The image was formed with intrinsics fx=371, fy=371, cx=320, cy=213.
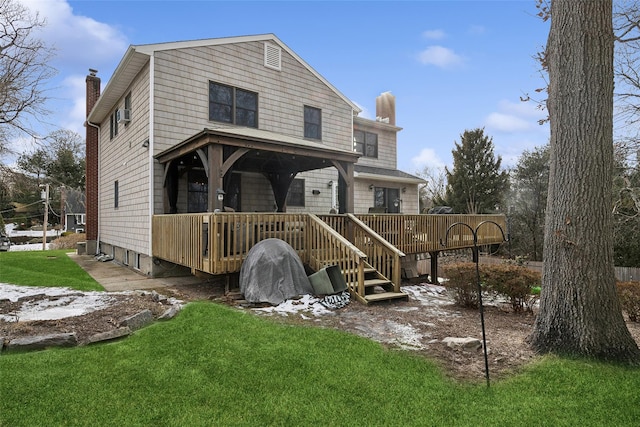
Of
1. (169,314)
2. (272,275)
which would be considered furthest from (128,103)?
(169,314)

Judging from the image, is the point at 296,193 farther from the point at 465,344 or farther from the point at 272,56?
the point at 465,344

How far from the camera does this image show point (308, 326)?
513cm

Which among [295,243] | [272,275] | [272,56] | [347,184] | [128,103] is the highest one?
[272,56]

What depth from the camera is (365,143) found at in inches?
672

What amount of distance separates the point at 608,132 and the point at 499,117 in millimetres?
26326

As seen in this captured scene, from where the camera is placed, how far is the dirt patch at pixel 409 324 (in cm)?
400

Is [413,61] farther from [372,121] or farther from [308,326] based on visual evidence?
[308,326]

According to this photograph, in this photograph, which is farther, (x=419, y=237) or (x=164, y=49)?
(x=419, y=237)

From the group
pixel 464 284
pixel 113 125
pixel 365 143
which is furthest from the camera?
pixel 365 143

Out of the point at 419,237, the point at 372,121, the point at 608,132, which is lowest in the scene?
the point at 419,237

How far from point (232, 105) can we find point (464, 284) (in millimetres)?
8423

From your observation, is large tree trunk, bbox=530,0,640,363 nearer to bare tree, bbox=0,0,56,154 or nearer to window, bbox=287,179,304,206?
window, bbox=287,179,304,206

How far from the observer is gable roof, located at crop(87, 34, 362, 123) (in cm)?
980

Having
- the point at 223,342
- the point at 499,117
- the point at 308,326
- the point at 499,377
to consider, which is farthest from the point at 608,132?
the point at 499,117
